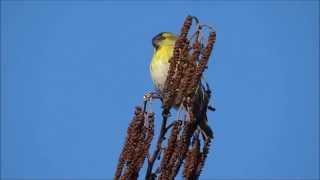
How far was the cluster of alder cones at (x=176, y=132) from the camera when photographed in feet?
7.84

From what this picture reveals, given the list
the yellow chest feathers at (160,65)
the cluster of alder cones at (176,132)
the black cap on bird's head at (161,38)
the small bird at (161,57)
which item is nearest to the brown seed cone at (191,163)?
the cluster of alder cones at (176,132)

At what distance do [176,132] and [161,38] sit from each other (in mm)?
3530

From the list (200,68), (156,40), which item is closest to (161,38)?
(156,40)

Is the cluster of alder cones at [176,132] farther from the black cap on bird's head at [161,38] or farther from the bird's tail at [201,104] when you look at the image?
the black cap on bird's head at [161,38]

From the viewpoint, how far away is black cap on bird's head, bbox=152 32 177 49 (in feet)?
19.1

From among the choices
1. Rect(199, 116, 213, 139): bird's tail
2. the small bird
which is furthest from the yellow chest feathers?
Rect(199, 116, 213, 139): bird's tail

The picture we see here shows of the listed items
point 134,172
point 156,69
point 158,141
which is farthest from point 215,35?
point 156,69

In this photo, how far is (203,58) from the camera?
2.43 m

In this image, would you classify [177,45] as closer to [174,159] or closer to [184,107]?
[184,107]

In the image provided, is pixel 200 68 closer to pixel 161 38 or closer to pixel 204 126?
pixel 204 126

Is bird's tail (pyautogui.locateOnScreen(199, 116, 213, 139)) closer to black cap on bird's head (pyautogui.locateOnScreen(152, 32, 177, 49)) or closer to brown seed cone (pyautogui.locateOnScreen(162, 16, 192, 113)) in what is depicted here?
brown seed cone (pyautogui.locateOnScreen(162, 16, 192, 113))

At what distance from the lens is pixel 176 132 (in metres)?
2.43

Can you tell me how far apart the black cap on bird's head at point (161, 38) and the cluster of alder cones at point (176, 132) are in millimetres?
3253

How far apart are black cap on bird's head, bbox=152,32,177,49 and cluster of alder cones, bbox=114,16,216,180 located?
325 cm
